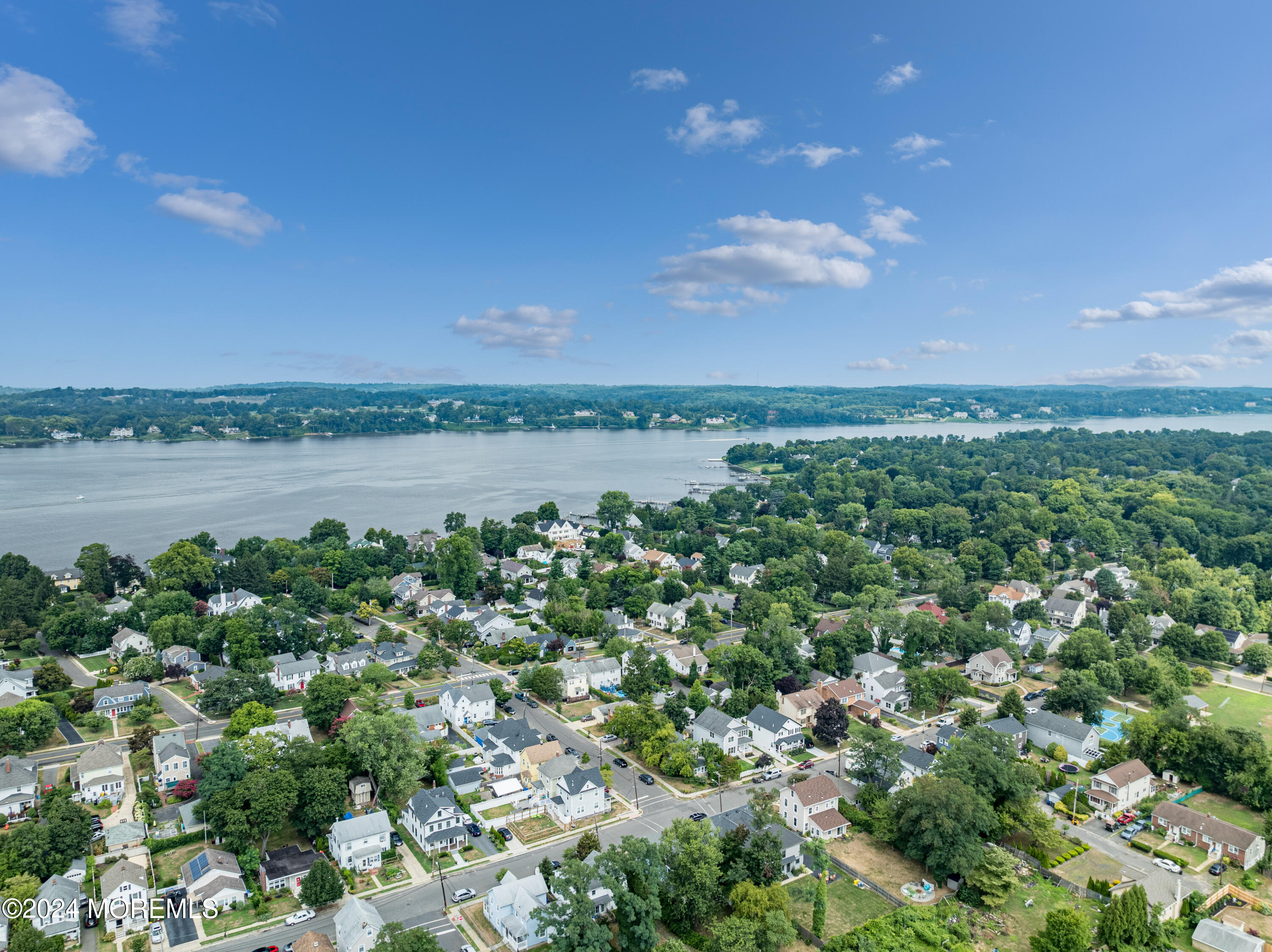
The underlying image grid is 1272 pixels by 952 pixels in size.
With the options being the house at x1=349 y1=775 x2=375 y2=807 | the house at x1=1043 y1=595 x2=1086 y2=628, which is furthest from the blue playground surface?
the house at x1=349 y1=775 x2=375 y2=807

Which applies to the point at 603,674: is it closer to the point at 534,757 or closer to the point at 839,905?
the point at 534,757

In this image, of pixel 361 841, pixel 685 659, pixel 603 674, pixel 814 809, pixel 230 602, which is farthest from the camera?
pixel 230 602

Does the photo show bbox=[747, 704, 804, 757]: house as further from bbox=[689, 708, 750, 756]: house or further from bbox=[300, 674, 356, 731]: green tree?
bbox=[300, 674, 356, 731]: green tree

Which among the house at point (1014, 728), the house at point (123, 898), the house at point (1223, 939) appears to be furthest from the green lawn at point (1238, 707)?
the house at point (123, 898)

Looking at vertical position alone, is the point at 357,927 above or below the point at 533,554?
below

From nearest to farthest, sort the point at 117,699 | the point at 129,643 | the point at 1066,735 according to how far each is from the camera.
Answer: the point at 1066,735 → the point at 117,699 → the point at 129,643
